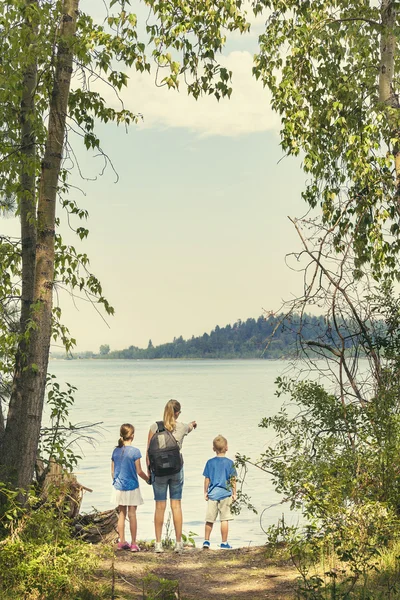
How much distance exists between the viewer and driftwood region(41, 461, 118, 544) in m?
8.72

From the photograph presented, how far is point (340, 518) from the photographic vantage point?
768 centimetres

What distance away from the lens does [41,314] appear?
878 centimetres

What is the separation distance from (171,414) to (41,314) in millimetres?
2141

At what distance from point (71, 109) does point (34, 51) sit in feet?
4.82

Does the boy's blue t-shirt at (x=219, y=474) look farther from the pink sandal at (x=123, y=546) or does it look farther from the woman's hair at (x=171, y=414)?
the pink sandal at (x=123, y=546)

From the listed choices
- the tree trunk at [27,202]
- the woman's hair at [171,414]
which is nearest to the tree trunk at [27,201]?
the tree trunk at [27,202]

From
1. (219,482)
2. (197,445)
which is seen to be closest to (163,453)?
(219,482)

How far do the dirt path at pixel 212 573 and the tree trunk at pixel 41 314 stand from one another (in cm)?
151

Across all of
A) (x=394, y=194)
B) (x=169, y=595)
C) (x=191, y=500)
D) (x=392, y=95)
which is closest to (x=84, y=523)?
(x=169, y=595)

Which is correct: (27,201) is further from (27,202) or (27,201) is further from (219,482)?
(219,482)

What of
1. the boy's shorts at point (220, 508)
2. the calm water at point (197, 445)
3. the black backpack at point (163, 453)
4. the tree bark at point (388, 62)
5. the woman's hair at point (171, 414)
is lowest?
the calm water at point (197, 445)

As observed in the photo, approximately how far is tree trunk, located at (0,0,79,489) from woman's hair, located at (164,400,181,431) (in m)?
1.71

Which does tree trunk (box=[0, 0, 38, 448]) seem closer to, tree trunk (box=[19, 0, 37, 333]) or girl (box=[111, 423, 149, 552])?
tree trunk (box=[19, 0, 37, 333])

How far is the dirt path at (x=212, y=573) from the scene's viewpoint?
7.81 metres
